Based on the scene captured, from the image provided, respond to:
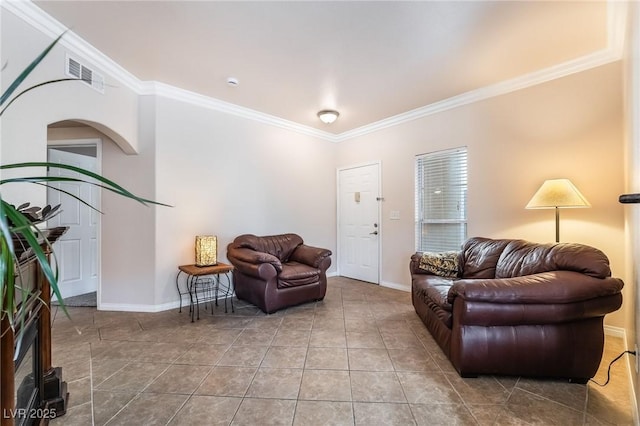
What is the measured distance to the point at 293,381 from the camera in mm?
2039

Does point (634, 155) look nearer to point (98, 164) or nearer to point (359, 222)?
point (359, 222)

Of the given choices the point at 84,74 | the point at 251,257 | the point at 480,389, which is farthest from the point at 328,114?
the point at 480,389

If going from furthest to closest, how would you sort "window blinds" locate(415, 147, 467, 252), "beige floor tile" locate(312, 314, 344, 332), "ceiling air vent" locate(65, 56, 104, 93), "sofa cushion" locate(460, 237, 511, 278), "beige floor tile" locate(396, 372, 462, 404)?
"window blinds" locate(415, 147, 467, 252) < "beige floor tile" locate(312, 314, 344, 332) < "sofa cushion" locate(460, 237, 511, 278) < "ceiling air vent" locate(65, 56, 104, 93) < "beige floor tile" locate(396, 372, 462, 404)

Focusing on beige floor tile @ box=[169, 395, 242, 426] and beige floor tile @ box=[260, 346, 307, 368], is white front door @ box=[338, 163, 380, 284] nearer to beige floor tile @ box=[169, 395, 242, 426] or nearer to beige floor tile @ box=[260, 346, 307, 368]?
beige floor tile @ box=[260, 346, 307, 368]

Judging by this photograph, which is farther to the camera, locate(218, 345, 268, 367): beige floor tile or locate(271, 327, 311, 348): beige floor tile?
locate(271, 327, 311, 348): beige floor tile

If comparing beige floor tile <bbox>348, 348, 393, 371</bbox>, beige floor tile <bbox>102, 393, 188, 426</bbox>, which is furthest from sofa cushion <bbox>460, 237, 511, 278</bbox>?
beige floor tile <bbox>102, 393, 188, 426</bbox>

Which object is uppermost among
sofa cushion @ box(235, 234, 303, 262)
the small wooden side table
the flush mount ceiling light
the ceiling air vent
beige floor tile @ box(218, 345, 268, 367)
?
the flush mount ceiling light

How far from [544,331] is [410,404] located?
106 centimetres

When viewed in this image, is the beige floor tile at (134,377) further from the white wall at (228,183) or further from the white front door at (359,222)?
the white front door at (359,222)

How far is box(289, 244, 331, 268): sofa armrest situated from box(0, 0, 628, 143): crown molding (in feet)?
6.77

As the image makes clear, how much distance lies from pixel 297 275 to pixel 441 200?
2239 mm

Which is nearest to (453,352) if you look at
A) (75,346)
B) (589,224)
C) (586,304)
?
(586,304)

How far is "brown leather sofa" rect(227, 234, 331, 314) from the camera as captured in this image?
3.33 metres

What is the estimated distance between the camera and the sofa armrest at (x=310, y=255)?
3857 millimetres
